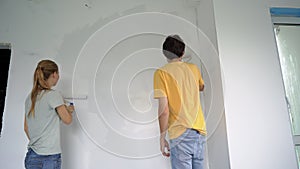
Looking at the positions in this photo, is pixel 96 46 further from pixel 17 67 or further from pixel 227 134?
pixel 227 134

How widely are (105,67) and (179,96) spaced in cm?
76

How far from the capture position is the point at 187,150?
112 centimetres

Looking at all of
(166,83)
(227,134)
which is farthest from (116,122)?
(227,134)

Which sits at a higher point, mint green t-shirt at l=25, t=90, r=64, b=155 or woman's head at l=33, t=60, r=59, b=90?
woman's head at l=33, t=60, r=59, b=90

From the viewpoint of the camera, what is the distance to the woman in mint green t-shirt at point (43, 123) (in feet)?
3.93

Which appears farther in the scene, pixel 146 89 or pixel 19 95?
pixel 146 89

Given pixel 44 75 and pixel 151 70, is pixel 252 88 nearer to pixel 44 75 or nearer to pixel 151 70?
pixel 151 70

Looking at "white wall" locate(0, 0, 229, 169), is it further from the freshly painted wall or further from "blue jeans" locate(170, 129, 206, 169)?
"blue jeans" locate(170, 129, 206, 169)

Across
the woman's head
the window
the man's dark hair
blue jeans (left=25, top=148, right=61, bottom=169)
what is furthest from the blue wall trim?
blue jeans (left=25, top=148, right=61, bottom=169)

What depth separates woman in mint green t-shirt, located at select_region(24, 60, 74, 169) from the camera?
120cm

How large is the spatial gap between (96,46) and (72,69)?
0.25 m

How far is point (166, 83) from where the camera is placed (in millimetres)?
1194

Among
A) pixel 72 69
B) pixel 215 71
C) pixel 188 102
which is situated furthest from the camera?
pixel 72 69

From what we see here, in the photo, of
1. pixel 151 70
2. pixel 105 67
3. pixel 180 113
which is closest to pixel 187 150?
Result: pixel 180 113
